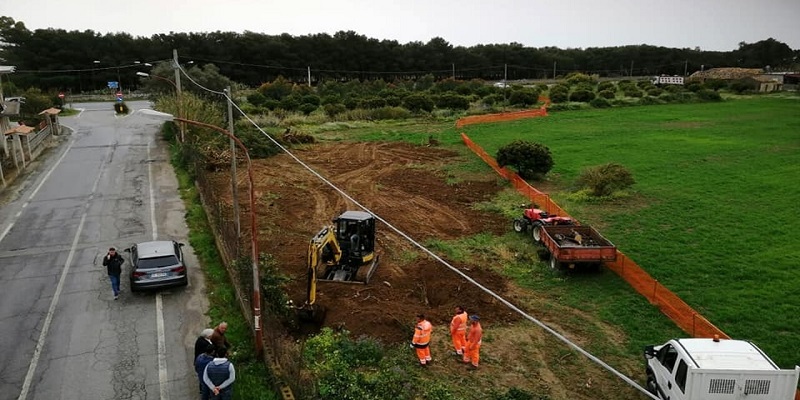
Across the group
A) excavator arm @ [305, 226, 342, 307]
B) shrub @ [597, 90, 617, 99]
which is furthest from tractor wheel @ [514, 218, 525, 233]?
shrub @ [597, 90, 617, 99]

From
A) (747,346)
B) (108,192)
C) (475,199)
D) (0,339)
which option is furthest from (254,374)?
(108,192)

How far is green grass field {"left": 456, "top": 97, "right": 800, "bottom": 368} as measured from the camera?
56.4ft

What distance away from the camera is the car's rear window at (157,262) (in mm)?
17750

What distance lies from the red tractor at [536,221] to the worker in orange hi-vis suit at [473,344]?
936 centimetres

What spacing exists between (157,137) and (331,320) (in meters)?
35.8

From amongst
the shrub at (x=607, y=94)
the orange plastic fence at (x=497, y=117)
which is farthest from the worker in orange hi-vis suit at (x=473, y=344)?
the shrub at (x=607, y=94)

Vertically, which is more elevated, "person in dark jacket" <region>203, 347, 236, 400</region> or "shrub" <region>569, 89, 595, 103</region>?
"shrub" <region>569, 89, 595, 103</region>

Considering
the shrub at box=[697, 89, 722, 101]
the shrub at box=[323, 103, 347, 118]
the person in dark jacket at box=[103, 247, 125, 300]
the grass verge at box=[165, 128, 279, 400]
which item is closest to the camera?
the grass verge at box=[165, 128, 279, 400]

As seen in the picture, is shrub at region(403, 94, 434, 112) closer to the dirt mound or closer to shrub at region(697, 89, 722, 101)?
the dirt mound

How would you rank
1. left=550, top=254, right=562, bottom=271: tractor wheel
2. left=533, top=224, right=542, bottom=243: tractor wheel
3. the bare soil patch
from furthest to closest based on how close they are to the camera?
left=533, top=224, right=542, bottom=243: tractor wheel, left=550, top=254, right=562, bottom=271: tractor wheel, the bare soil patch

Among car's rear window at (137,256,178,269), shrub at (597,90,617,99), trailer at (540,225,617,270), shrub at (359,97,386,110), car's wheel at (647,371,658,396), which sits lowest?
car's wheel at (647,371,658,396)

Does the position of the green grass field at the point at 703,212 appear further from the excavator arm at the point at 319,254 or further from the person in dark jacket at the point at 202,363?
the person in dark jacket at the point at 202,363

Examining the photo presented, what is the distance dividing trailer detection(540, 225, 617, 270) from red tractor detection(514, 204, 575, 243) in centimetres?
45

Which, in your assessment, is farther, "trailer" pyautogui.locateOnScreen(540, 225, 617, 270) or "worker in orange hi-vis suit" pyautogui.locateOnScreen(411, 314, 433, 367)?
"trailer" pyautogui.locateOnScreen(540, 225, 617, 270)
